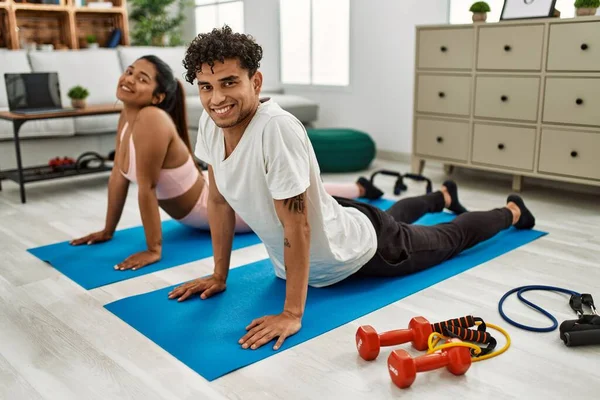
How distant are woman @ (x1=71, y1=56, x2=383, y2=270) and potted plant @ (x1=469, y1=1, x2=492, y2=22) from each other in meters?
1.99

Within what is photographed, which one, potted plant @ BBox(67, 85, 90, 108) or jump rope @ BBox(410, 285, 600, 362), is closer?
jump rope @ BBox(410, 285, 600, 362)

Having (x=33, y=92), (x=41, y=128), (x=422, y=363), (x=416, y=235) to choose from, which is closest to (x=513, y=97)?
(x=416, y=235)

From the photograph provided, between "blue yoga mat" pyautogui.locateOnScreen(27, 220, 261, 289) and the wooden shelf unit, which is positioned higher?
the wooden shelf unit

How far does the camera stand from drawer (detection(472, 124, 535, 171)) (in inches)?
135

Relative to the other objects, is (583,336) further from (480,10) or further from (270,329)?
(480,10)

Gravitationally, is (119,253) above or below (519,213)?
below

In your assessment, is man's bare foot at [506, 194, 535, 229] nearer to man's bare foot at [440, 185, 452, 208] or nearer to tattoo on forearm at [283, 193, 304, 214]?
man's bare foot at [440, 185, 452, 208]

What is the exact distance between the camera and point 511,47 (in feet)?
11.2

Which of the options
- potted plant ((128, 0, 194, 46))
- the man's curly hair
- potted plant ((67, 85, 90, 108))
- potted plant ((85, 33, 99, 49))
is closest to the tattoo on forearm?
the man's curly hair

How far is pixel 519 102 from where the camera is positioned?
343 cm

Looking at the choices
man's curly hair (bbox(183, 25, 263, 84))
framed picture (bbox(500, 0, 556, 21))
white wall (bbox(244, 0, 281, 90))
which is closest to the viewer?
man's curly hair (bbox(183, 25, 263, 84))

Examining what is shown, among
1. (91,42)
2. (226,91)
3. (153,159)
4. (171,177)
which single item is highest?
(91,42)

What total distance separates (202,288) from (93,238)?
93 cm

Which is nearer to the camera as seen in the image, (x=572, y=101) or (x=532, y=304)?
(x=532, y=304)
